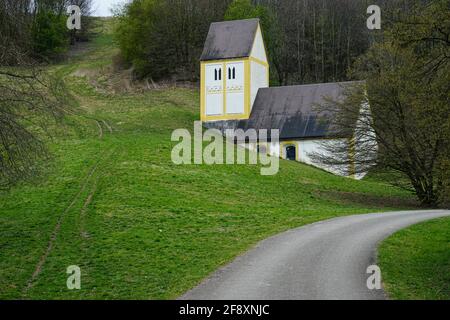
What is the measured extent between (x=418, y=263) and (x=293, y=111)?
36.4m

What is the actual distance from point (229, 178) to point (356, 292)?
22849 mm

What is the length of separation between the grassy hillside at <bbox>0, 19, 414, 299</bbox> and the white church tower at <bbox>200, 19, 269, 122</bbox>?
5.04 meters

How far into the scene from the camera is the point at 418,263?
19.4 metres

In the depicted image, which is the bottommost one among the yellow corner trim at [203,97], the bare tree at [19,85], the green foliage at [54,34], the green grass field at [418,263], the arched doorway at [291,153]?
the green grass field at [418,263]

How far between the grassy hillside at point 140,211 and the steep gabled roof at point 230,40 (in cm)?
861

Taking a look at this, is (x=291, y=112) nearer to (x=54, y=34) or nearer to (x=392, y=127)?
(x=392, y=127)

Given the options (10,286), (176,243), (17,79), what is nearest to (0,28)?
(17,79)

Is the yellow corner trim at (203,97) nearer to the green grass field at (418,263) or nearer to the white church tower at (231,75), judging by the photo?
the white church tower at (231,75)

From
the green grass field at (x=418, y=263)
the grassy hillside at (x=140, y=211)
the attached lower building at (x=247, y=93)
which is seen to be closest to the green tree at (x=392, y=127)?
the grassy hillside at (x=140, y=211)

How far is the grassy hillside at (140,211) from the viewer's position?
18766mm

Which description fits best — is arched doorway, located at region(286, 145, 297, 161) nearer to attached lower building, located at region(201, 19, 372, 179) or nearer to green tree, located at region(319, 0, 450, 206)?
attached lower building, located at region(201, 19, 372, 179)

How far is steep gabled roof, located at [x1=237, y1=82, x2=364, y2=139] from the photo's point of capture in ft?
172
